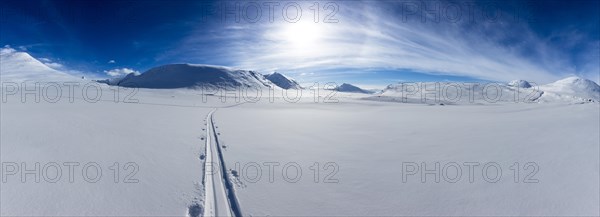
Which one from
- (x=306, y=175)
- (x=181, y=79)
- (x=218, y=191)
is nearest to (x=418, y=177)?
(x=306, y=175)

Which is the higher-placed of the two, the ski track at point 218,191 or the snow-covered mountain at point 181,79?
the snow-covered mountain at point 181,79

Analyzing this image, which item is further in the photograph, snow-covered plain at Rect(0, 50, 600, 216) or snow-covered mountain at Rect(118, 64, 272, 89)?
snow-covered mountain at Rect(118, 64, 272, 89)

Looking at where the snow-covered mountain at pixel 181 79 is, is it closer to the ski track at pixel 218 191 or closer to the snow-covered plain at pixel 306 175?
the snow-covered plain at pixel 306 175

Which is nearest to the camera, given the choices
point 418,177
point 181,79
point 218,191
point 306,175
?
point 218,191

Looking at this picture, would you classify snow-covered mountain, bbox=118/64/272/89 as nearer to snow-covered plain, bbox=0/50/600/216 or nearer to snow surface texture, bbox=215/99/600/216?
snow-covered plain, bbox=0/50/600/216

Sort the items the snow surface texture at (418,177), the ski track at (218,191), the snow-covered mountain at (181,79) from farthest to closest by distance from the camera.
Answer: the snow-covered mountain at (181,79), the snow surface texture at (418,177), the ski track at (218,191)

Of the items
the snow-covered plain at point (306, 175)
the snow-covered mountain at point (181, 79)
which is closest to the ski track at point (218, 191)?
the snow-covered plain at point (306, 175)

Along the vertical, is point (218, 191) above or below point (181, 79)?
below

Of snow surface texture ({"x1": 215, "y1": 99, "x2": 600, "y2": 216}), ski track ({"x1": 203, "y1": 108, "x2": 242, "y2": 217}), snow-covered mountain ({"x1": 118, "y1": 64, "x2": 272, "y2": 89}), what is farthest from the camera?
snow-covered mountain ({"x1": 118, "y1": 64, "x2": 272, "y2": 89})

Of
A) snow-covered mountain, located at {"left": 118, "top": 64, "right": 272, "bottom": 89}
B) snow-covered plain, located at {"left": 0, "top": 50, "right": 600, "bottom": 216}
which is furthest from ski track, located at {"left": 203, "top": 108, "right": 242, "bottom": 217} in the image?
snow-covered mountain, located at {"left": 118, "top": 64, "right": 272, "bottom": 89}

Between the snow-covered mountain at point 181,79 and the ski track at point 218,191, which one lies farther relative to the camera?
the snow-covered mountain at point 181,79

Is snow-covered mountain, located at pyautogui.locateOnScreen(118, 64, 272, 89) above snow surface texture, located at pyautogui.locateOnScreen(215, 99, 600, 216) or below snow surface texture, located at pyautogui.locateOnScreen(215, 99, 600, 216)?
above

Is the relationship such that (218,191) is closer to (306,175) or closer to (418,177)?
(306,175)

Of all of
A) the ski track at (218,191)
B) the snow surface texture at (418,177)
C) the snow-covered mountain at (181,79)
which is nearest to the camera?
the ski track at (218,191)
